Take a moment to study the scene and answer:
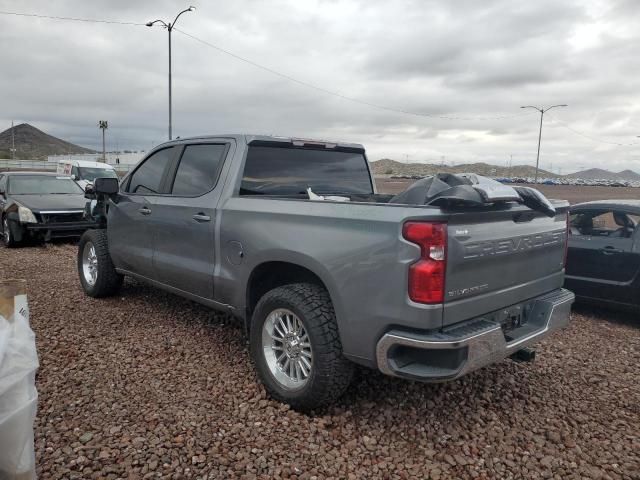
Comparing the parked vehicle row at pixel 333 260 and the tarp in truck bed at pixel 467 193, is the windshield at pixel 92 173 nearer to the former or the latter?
the parked vehicle row at pixel 333 260

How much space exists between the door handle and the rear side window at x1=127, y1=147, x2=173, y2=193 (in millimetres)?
893

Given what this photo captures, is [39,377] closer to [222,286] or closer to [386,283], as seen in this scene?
[222,286]

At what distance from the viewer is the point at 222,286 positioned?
13.3 ft

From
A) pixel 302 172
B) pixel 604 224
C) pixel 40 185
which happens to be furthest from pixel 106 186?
pixel 40 185

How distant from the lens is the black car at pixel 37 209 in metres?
9.73

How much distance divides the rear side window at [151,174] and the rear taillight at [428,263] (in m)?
3.04

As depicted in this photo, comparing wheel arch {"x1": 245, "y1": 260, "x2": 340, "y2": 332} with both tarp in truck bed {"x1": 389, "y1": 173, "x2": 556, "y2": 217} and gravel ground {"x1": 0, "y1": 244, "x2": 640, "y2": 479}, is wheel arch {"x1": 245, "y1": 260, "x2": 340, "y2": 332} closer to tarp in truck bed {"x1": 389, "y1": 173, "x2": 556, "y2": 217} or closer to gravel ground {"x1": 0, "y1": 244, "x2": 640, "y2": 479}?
gravel ground {"x1": 0, "y1": 244, "x2": 640, "y2": 479}

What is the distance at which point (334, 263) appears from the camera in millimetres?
3113

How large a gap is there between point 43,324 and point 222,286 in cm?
219

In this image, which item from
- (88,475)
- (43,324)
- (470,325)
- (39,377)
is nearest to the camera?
(88,475)

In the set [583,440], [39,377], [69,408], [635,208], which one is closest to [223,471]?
[69,408]

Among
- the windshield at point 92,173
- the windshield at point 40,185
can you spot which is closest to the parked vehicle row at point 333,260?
the windshield at point 40,185

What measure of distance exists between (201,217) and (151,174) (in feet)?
4.30

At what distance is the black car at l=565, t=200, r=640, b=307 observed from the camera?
5.57 metres
